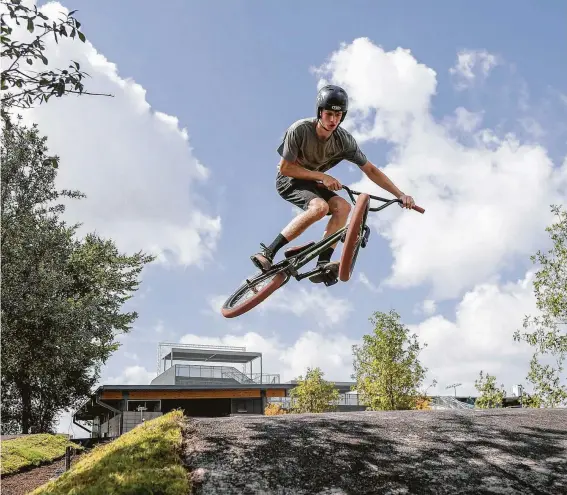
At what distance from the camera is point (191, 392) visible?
3275 cm

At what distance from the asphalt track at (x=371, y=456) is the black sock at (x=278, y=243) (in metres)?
2.41

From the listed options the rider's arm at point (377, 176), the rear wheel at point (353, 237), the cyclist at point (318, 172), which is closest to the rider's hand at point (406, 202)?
the cyclist at point (318, 172)

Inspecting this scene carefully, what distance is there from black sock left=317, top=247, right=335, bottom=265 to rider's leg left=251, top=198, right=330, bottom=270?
1.49 ft

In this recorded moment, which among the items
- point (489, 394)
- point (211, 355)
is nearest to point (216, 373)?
point (211, 355)

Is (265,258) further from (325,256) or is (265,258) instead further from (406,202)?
(406,202)

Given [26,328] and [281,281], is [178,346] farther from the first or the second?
[281,281]

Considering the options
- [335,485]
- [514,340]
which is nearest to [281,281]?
[335,485]

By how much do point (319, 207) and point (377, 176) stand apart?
4.34 feet

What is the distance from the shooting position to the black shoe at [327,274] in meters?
8.66

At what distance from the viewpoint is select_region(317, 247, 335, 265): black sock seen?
8.89 metres

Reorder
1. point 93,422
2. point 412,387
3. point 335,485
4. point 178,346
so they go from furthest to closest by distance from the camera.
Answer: point 93,422 < point 178,346 < point 412,387 < point 335,485

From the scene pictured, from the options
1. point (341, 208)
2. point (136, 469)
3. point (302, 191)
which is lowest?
point (136, 469)

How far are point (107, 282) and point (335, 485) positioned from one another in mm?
29018

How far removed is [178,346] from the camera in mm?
33031
